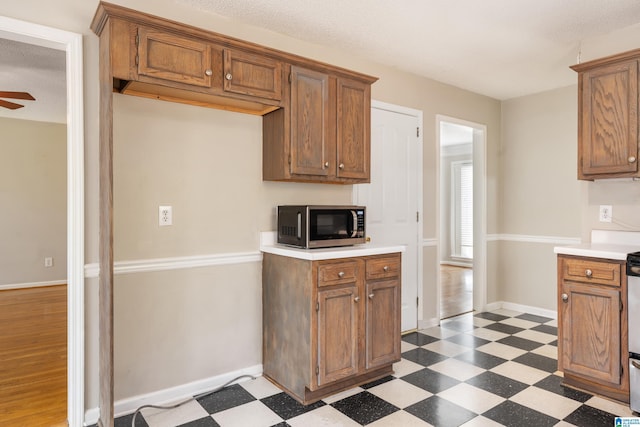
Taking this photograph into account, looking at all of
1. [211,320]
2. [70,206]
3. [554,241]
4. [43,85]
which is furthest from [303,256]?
[43,85]

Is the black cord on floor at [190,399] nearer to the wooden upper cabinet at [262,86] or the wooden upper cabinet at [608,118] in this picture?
the wooden upper cabinet at [262,86]

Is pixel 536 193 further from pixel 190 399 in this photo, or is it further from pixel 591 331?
pixel 190 399

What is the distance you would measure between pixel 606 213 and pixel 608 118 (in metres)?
0.73

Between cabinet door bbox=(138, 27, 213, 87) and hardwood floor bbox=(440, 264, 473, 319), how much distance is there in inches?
136

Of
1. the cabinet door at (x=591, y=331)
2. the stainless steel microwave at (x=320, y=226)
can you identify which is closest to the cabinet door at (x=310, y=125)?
the stainless steel microwave at (x=320, y=226)

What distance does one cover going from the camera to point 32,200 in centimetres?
593

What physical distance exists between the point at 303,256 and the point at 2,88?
13.7 feet

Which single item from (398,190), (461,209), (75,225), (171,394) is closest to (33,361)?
(171,394)

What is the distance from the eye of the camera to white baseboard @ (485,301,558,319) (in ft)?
14.1

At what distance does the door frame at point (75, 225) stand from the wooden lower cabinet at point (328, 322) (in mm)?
1120

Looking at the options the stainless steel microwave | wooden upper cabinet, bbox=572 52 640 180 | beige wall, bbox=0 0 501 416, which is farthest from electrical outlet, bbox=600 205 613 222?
beige wall, bbox=0 0 501 416

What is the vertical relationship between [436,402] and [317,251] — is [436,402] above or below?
below

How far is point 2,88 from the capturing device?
4.31 meters

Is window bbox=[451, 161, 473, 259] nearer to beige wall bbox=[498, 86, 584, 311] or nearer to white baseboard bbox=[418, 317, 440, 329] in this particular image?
beige wall bbox=[498, 86, 584, 311]
